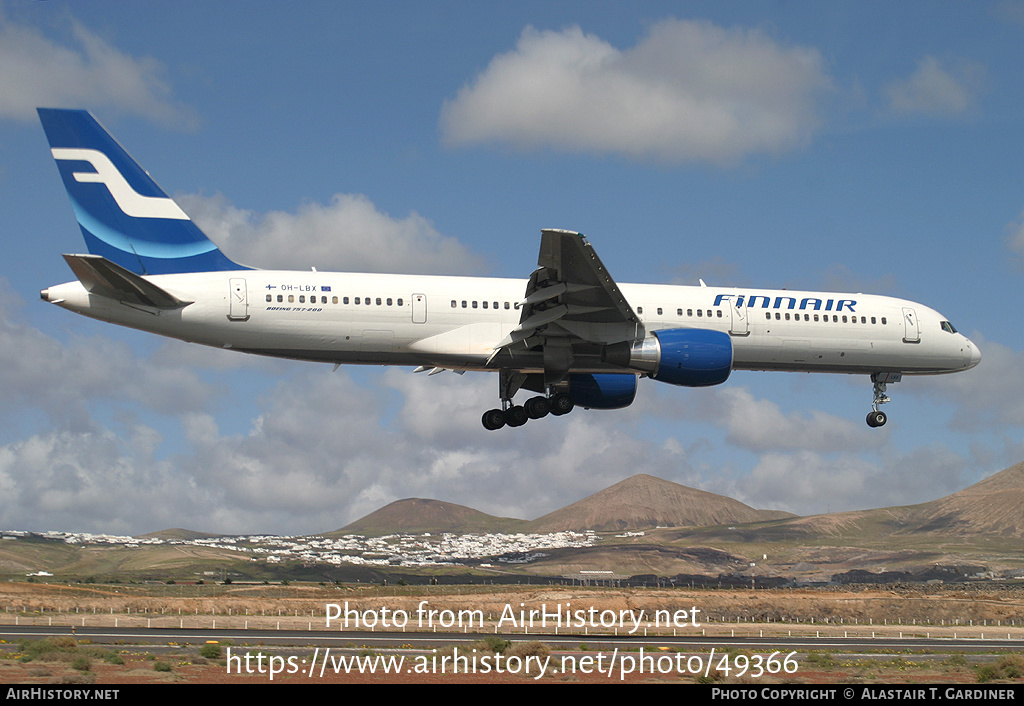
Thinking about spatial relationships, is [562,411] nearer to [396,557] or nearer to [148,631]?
[148,631]

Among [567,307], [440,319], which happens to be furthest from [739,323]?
[440,319]

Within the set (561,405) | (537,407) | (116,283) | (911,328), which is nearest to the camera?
(116,283)

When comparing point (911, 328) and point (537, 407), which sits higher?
point (911, 328)

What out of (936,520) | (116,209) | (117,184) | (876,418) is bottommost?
(936,520)

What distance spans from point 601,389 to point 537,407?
233cm

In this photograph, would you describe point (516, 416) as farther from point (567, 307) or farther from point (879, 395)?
point (879, 395)

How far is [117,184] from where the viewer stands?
33.2 m

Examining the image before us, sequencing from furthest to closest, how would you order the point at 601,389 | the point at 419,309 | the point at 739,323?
the point at 601,389 → the point at 739,323 → the point at 419,309

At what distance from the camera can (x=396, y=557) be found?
4808 inches

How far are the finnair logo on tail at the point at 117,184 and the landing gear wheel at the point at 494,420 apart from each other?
40.0 ft

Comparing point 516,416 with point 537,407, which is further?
point 516,416

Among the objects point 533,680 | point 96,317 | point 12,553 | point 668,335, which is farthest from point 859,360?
point 12,553

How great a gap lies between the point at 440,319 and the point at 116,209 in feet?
34.8

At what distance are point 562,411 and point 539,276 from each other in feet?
24.4
